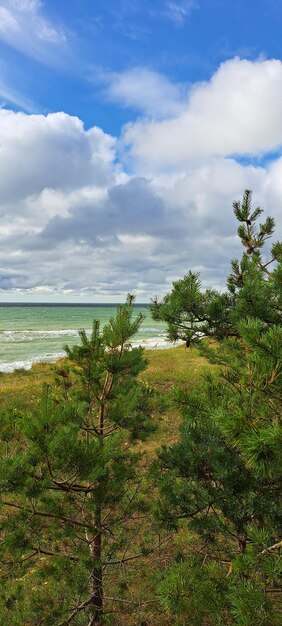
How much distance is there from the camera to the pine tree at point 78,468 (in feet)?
10.9

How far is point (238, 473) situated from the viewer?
3330 millimetres

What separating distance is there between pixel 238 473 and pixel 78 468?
1487mm

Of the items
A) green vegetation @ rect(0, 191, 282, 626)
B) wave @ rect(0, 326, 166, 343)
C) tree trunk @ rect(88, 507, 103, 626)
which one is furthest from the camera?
wave @ rect(0, 326, 166, 343)

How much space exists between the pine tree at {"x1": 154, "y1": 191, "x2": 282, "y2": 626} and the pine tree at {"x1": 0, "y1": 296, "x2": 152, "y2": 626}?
0.76m

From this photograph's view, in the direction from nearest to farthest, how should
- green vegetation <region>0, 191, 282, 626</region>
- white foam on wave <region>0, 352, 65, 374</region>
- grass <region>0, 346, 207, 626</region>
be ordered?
green vegetation <region>0, 191, 282, 626</region>, grass <region>0, 346, 207, 626</region>, white foam on wave <region>0, 352, 65, 374</region>

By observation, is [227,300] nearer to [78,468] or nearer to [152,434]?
[78,468]

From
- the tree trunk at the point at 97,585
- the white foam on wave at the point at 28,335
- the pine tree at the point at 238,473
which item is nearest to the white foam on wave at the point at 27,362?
the white foam on wave at the point at 28,335

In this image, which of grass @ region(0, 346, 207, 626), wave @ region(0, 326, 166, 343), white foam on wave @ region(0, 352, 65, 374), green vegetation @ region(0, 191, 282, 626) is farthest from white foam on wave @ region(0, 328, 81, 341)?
green vegetation @ region(0, 191, 282, 626)

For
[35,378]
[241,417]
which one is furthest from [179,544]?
[35,378]

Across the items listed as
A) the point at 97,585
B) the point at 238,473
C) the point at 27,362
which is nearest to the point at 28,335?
the point at 27,362

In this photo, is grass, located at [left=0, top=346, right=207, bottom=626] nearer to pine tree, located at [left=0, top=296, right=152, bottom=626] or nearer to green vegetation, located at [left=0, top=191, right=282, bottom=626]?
green vegetation, located at [left=0, top=191, right=282, bottom=626]

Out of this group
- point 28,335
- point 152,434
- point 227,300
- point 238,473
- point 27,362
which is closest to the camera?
point 238,473

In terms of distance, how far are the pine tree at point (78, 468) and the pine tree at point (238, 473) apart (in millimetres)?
763

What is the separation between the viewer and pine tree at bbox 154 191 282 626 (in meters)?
2.06
